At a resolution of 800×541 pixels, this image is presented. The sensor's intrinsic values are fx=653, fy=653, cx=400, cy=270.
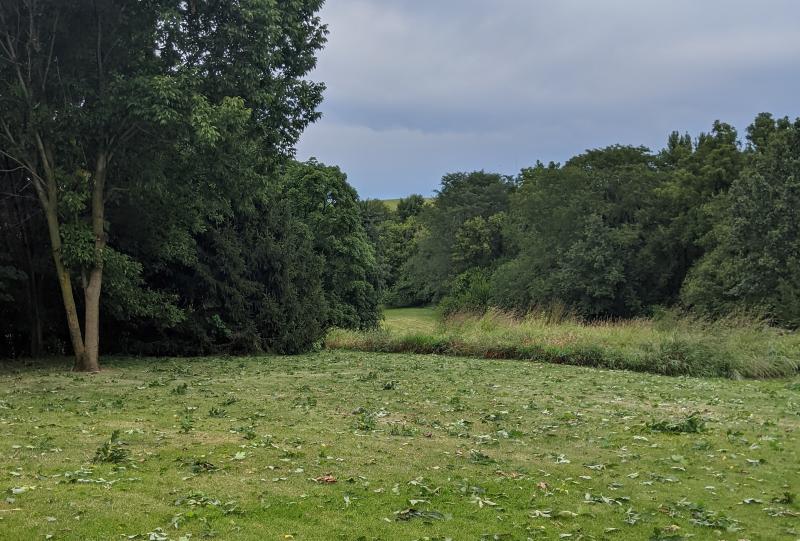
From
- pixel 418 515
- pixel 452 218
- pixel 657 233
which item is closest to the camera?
pixel 418 515

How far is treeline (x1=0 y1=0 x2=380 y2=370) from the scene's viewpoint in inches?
580

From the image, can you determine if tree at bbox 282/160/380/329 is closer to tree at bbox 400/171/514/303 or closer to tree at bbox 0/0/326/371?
tree at bbox 0/0/326/371

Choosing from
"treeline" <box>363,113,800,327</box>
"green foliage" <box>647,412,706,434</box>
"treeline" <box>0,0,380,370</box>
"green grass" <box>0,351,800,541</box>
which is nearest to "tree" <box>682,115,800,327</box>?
"treeline" <box>363,113,800,327</box>

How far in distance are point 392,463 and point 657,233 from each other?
44.6 meters

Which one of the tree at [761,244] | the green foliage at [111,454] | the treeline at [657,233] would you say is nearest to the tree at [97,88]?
the green foliage at [111,454]

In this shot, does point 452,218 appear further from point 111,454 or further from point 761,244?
point 111,454

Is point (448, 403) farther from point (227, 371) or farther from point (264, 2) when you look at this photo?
point (264, 2)

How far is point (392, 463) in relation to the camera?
681cm

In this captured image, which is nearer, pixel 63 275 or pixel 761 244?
pixel 63 275

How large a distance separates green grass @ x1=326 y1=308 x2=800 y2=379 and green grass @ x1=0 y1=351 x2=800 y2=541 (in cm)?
559

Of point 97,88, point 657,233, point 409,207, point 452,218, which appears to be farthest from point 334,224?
point 409,207

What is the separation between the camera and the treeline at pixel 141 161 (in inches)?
580

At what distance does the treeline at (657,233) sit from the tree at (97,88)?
16534 millimetres

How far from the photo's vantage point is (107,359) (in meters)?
19.0
